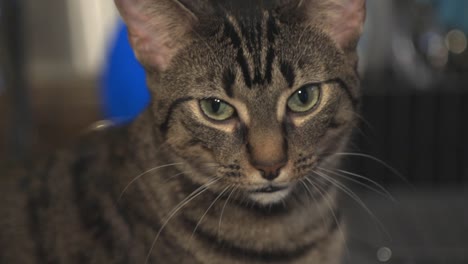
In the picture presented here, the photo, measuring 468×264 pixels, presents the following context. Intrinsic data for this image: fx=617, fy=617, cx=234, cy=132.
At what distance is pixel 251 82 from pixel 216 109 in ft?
0.27

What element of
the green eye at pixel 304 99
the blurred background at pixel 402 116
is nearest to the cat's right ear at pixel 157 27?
the green eye at pixel 304 99

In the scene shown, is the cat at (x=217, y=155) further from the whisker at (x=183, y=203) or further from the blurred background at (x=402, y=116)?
the blurred background at (x=402, y=116)

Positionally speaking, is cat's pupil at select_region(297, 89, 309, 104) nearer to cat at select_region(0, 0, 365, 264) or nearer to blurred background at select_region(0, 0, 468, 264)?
cat at select_region(0, 0, 365, 264)

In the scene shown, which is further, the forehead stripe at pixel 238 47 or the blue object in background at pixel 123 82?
the blue object in background at pixel 123 82

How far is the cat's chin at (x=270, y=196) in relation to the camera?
1120mm

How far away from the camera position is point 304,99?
111 centimetres

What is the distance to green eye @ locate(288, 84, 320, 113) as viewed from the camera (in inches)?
43.4

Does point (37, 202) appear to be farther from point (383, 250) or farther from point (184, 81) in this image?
point (383, 250)

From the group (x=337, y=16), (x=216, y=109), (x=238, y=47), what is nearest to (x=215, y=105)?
(x=216, y=109)

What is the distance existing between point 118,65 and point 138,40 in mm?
971

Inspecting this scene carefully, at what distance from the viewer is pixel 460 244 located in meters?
1.69

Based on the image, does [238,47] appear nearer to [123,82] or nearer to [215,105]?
[215,105]

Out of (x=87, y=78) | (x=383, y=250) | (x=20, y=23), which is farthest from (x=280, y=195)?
(x=87, y=78)

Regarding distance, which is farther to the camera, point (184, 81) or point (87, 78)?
point (87, 78)
